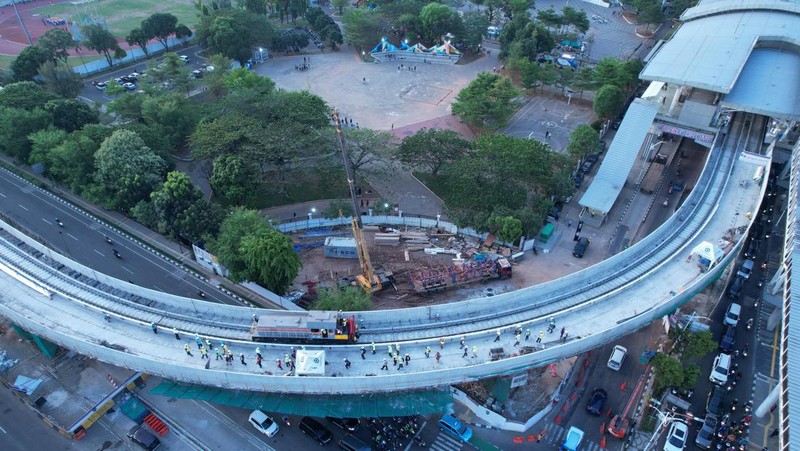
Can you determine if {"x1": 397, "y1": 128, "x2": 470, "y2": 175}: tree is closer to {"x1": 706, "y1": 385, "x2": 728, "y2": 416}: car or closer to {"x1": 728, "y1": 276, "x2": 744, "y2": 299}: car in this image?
{"x1": 728, "y1": 276, "x2": 744, "y2": 299}: car

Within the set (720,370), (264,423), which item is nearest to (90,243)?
(264,423)

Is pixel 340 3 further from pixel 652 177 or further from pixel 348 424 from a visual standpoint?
pixel 348 424

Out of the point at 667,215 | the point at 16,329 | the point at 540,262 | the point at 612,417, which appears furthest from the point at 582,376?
the point at 16,329

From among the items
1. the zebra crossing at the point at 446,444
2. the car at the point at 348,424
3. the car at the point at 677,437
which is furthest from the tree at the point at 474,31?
the car at the point at 348,424

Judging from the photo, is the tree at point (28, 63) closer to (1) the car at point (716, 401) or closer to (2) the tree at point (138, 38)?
(2) the tree at point (138, 38)

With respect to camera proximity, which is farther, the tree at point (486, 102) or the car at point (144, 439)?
the tree at point (486, 102)

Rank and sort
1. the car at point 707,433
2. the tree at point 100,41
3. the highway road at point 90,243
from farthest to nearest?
the tree at point 100,41
the highway road at point 90,243
the car at point 707,433
